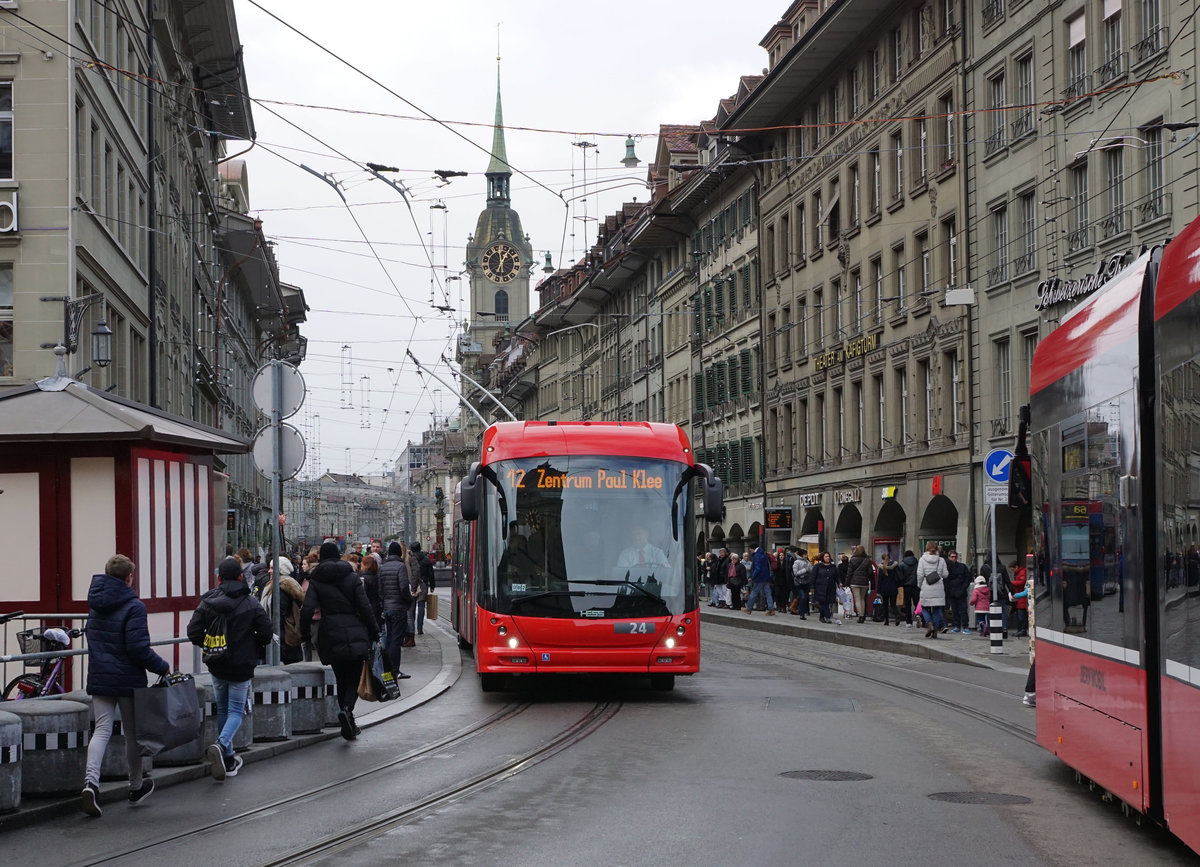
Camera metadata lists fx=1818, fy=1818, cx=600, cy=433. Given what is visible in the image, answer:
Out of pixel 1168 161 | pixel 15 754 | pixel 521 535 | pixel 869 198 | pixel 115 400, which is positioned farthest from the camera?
pixel 869 198

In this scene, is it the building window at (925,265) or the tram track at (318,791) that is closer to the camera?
the tram track at (318,791)

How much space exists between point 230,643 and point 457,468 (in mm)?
133142

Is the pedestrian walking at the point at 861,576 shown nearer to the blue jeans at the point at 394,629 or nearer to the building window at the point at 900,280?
the building window at the point at 900,280

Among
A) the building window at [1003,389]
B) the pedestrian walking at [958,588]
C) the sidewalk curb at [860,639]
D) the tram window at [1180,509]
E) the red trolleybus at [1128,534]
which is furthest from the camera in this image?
the building window at [1003,389]

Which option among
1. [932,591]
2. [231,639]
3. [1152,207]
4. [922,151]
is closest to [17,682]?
[231,639]

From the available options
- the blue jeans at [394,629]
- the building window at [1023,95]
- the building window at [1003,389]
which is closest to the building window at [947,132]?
the building window at [1023,95]

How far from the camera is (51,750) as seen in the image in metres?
11.6

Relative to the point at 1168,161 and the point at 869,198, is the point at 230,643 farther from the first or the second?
the point at 869,198

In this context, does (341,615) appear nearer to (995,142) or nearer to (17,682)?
(17,682)

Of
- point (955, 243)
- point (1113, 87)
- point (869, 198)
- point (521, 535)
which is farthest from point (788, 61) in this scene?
point (521, 535)

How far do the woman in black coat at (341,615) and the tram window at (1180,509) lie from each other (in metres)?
8.17

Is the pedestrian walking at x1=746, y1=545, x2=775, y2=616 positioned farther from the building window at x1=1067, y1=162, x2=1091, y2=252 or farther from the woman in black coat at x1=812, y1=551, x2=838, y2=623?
the building window at x1=1067, y1=162, x2=1091, y2=252

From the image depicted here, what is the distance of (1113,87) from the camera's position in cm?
3275

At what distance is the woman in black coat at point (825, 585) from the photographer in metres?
38.0
